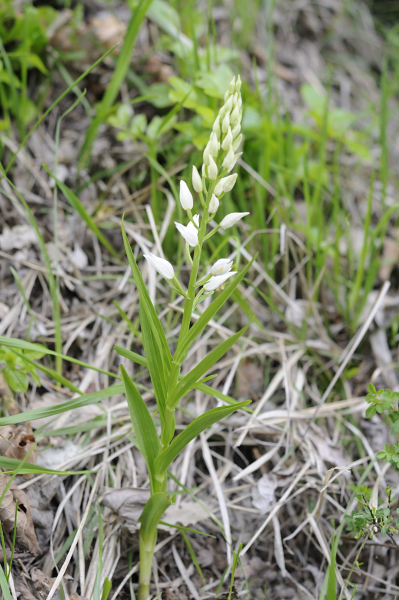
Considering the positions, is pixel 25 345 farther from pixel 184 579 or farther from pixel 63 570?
pixel 184 579

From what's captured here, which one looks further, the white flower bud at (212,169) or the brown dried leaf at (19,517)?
the brown dried leaf at (19,517)

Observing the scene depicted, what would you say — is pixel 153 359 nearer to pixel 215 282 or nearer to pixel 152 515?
pixel 215 282

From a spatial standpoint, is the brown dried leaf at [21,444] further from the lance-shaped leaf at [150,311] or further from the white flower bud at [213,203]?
the white flower bud at [213,203]

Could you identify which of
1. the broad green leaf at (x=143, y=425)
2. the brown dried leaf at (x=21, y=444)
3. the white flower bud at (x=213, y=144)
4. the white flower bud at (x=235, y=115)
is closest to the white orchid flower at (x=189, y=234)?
the white flower bud at (x=213, y=144)

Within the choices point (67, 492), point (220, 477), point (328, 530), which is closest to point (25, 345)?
point (67, 492)

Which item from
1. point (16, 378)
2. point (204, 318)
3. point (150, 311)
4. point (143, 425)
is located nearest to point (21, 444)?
point (16, 378)
